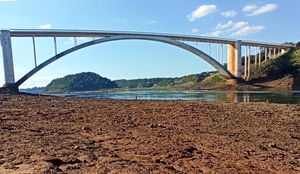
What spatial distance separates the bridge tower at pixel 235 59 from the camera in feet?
173

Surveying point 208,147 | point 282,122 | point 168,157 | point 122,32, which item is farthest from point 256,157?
point 122,32

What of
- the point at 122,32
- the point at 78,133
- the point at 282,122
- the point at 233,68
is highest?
the point at 122,32

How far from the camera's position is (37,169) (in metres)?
2.95

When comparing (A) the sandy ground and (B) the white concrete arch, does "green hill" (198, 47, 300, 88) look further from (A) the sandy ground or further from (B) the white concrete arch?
(A) the sandy ground

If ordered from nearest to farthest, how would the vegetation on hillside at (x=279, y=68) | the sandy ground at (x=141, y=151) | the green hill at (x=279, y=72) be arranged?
the sandy ground at (x=141, y=151)
the green hill at (x=279, y=72)
the vegetation on hillside at (x=279, y=68)

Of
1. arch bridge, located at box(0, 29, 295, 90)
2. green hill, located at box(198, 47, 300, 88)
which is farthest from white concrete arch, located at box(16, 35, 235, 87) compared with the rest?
green hill, located at box(198, 47, 300, 88)

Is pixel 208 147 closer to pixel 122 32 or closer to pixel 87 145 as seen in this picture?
pixel 87 145

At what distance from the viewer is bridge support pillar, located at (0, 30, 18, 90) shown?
100.0 ft

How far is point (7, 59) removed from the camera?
30844mm

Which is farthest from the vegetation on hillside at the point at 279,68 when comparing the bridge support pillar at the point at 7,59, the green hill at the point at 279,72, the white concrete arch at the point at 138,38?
the bridge support pillar at the point at 7,59

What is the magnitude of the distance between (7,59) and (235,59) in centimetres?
4979

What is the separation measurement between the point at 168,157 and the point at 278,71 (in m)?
60.1

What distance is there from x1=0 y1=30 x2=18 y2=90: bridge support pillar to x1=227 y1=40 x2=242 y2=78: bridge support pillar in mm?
48128

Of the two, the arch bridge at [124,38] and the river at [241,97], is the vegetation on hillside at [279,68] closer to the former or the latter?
the arch bridge at [124,38]
